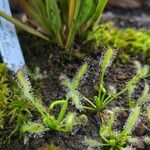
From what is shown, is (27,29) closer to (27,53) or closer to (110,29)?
(27,53)

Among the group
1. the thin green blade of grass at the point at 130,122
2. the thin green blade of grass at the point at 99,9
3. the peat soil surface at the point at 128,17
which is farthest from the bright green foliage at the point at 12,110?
the peat soil surface at the point at 128,17

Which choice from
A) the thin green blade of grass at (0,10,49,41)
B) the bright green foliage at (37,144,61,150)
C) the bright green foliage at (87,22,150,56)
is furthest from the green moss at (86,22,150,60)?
the bright green foliage at (37,144,61,150)

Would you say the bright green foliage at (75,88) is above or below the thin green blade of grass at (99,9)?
below

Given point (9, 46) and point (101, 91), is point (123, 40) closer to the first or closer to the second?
point (101, 91)

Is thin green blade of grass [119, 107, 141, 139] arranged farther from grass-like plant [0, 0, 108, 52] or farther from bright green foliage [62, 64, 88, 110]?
grass-like plant [0, 0, 108, 52]

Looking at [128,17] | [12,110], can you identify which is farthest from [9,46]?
[128,17]

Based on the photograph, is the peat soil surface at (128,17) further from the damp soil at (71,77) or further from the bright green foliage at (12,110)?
the bright green foliage at (12,110)

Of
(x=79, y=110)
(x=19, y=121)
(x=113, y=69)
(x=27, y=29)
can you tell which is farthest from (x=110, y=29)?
(x=19, y=121)
